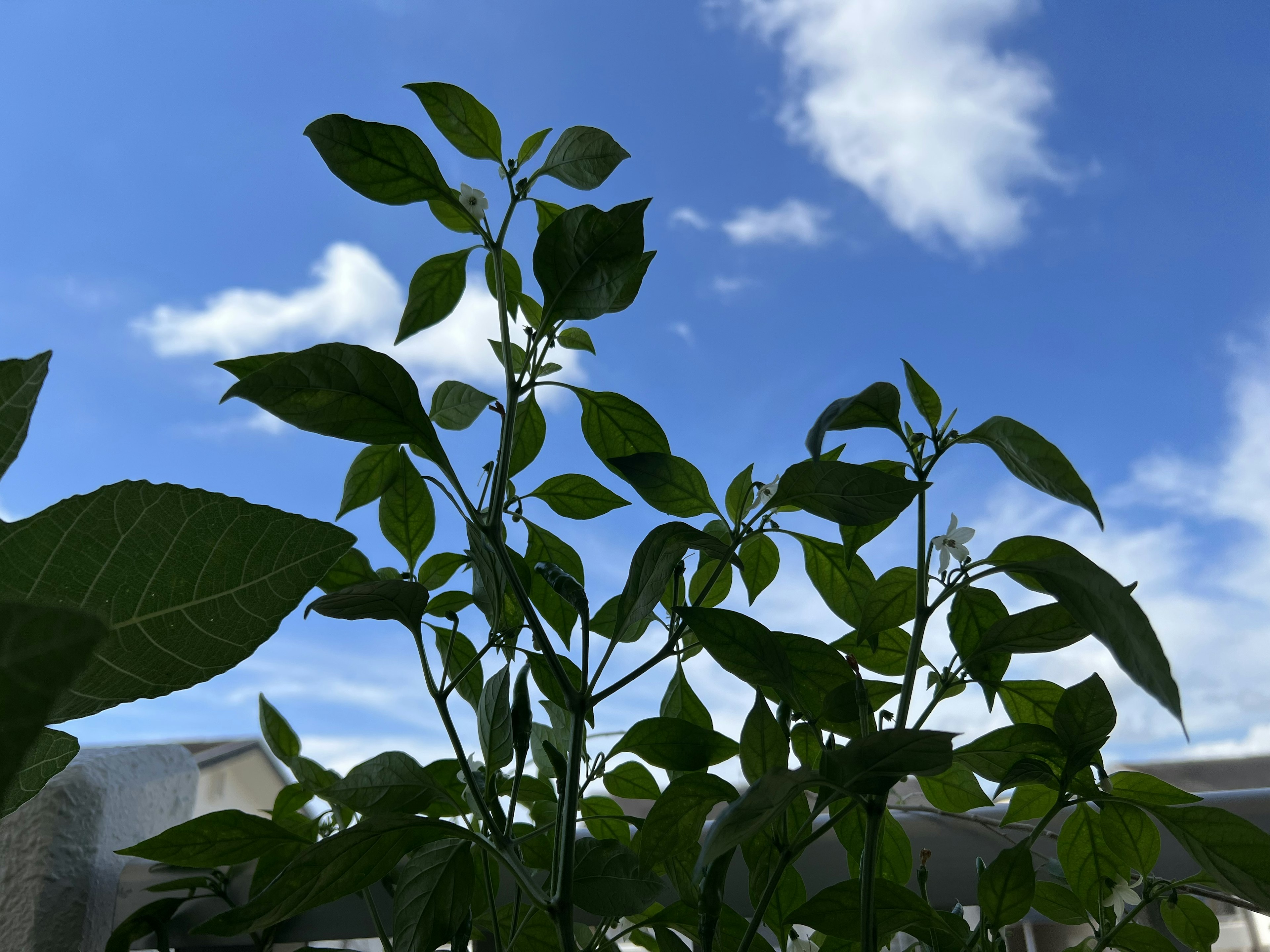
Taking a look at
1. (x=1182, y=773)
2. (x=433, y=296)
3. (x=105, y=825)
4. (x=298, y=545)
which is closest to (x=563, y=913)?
(x=298, y=545)

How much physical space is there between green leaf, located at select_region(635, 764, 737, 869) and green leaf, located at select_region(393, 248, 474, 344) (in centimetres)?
34

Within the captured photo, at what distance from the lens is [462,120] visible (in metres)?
0.58

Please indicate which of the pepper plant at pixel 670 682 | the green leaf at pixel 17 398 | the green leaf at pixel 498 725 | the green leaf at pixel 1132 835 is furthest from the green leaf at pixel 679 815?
the green leaf at pixel 17 398

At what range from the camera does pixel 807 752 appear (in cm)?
54

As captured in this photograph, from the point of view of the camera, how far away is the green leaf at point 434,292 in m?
0.60

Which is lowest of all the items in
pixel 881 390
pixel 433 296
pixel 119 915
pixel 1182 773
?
pixel 119 915

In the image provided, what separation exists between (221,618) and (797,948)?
0.43 m

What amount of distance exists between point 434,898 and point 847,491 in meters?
0.30

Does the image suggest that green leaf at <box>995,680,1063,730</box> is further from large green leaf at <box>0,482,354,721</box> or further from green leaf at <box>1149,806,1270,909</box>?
large green leaf at <box>0,482,354,721</box>

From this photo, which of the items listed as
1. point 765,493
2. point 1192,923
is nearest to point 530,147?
point 765,493

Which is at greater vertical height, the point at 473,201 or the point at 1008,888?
the point at 473,201

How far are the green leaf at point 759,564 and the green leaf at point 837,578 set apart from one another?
5 cm

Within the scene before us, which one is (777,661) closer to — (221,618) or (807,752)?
(807,752)

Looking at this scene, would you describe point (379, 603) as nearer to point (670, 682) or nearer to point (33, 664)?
point (670, 682)
